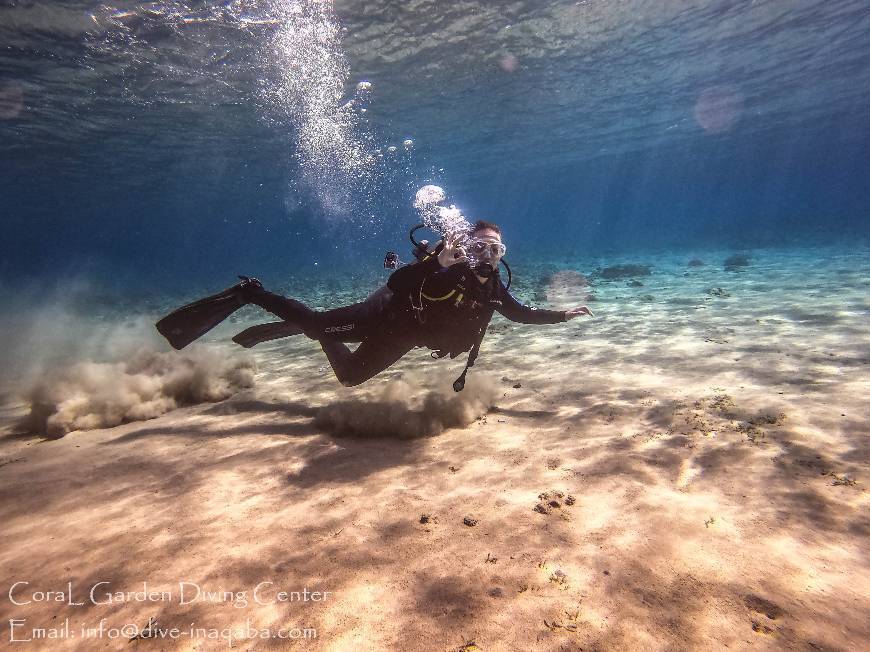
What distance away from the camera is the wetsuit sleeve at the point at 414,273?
5070 millimetres

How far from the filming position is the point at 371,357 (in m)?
5.62

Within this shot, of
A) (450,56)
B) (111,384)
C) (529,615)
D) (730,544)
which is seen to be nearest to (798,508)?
(730,544)

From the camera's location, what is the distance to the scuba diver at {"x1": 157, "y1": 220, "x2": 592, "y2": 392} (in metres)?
5.00

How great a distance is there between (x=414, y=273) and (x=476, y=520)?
3045 millimetres

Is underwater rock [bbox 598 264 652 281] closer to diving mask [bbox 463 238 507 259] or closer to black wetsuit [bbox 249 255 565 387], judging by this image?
black wetsuit [bbox 249 255 565 387]

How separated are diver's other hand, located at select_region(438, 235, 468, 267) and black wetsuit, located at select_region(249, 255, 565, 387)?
4.0 inches

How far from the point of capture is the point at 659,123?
37.3 metres

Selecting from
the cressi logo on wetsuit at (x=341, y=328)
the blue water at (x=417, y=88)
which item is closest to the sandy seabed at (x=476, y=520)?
the cressi logo on wetsuit at (x=341, y=328)

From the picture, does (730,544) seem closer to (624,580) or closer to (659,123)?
(624,580)

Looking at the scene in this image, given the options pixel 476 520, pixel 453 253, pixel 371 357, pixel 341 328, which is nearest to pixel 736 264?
pixel 453 253

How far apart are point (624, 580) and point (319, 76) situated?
23277mm

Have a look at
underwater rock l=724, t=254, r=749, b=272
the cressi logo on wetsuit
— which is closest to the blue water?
underwater rock l=724, t=254, r=749, b=272

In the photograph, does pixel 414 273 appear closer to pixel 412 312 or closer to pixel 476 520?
pixel 412 312

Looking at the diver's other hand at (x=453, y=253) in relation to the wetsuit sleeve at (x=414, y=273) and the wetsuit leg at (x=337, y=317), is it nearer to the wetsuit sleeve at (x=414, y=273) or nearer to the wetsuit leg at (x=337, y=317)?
the wetsuit sleeve at (x=414, y=273)
